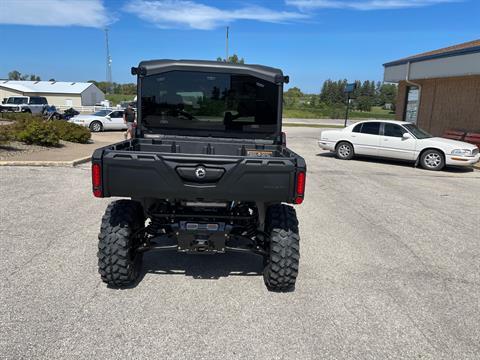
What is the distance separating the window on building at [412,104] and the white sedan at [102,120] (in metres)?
16.3

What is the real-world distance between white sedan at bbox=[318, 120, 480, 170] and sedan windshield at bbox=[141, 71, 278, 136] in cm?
960

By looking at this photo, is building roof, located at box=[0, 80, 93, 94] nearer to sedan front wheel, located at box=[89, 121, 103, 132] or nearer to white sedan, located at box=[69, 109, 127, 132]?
white sedan, located at box=[69, 109, 127, 132]

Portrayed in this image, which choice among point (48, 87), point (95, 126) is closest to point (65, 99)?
point (48, 87)

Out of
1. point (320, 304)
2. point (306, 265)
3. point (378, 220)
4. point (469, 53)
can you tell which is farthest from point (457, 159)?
point (320, 304)

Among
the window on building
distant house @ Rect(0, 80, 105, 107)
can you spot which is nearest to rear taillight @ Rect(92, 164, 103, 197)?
the window on building

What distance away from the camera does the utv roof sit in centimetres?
485

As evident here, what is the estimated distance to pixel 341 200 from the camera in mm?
8266

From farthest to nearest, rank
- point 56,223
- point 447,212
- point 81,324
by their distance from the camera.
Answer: point 447,212 < point 56,223 < point 81,324

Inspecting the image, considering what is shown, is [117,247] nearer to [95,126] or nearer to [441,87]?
[441,87]

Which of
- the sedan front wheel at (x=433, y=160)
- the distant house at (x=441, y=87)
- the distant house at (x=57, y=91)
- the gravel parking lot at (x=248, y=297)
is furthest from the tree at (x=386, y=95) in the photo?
the gravel parking lot at (x=248, y=297)

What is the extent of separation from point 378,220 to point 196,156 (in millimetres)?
4361

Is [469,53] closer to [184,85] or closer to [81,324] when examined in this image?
[184,85]

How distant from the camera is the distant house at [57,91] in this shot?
66.1m

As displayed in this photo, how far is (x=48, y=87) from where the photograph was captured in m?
74.0
